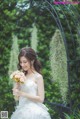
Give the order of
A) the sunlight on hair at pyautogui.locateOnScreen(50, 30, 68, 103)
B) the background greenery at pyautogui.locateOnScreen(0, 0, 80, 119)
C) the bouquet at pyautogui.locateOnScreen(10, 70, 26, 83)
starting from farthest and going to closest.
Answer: the background greenery at pyautogui.locateOnScreen(0, 0, 80, 119)
the sunlight on hair at pyautogui.locateOnScreen(50, 30, 68, 103)
the bouquet at pyautogui.locateOnScreen(10, 70, 26, 83)

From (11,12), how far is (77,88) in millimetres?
1427

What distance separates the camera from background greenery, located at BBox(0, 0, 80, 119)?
5.84 meters

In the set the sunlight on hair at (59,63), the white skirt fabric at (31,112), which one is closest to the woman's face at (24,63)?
the white skirt fabric at (31,112)

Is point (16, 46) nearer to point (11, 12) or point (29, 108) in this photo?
point (11, 12)

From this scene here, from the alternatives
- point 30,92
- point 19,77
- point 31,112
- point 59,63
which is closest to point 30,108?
point 31,112

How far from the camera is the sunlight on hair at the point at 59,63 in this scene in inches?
208

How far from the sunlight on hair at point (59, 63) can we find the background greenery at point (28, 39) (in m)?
0.47

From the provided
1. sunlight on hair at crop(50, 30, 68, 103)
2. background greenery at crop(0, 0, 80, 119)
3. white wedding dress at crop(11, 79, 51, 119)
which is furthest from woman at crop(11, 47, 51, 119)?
background greenery at crop(0, 0, 80, 119)

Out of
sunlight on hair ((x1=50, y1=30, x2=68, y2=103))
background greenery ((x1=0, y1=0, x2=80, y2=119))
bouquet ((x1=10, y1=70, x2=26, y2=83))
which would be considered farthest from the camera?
background greenery ((x1=0, y1=0, x2=80, y2=119))

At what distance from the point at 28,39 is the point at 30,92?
2311 millimetres

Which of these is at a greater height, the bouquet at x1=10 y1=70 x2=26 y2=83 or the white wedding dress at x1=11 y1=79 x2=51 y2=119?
the bouquet at x1=10 y1=70 x2=26 y2=83

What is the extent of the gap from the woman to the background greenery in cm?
202

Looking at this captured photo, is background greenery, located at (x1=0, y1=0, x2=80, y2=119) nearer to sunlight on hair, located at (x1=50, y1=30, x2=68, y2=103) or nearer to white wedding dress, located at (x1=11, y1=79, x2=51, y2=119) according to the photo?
sunlight on hair, located at (x1=50, y1=30, x2=68, y2=103)

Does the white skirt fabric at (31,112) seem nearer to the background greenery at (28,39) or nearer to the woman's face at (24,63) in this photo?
the woman's face at (24,63)
